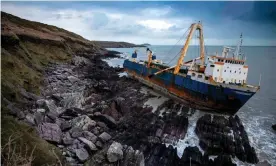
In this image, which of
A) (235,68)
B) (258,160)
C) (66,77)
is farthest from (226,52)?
(66,77)

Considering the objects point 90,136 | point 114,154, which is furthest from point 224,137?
point 90,136

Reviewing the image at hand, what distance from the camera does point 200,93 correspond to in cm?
2455

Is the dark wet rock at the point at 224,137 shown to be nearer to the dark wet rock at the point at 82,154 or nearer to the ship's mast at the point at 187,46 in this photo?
the dark wet rock at the point at 82,154

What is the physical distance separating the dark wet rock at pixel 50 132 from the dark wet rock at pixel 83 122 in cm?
175

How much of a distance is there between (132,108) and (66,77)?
10.8 metres

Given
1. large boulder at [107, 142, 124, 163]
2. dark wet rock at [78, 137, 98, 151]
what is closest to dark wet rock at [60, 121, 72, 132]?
dark wet rock at [78, 137, 98, 151]

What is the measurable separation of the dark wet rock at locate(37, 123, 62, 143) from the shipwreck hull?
16.0m

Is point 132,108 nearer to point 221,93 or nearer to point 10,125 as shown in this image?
point 221,93

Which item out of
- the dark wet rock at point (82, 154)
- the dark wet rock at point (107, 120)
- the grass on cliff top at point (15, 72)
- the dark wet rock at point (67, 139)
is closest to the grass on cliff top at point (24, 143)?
the dark wet rock at point (82, 154)

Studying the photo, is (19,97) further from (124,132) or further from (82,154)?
(124,132)

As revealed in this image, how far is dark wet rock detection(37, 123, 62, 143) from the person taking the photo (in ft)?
39.9

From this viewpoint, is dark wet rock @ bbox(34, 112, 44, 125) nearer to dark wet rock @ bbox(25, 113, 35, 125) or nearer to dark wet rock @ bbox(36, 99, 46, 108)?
dark wet rock @ bbox(25, 113, 35, 125)

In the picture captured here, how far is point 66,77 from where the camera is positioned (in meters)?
28.1

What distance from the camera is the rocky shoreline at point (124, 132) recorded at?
12.2 metres
